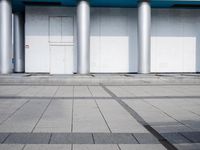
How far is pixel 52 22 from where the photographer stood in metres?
32.1

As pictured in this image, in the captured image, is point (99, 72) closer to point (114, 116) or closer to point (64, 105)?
point (64, 105)

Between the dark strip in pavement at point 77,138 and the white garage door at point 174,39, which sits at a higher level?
the white garage door at point 174,39

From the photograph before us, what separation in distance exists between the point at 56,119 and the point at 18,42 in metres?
27.1

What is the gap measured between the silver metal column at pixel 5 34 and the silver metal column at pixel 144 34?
11680 millimetres

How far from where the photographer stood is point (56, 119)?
916 centimetres

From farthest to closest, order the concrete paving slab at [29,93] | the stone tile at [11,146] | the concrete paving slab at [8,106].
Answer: the concrete paving slab at [29,93] < the concrete paving slab at [8,106] < the stone tile at [11,146]

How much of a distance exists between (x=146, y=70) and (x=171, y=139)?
2200 centimetres

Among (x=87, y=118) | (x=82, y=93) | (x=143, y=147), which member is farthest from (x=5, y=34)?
(x=143, y=147)

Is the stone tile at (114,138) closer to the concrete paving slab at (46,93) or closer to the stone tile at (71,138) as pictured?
the stone tile at (71,138)

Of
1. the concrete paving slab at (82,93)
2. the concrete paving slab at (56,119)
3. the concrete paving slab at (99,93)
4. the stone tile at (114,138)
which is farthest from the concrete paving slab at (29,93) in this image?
the stone tile at (114,138)

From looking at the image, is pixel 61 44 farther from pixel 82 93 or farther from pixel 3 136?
pixel 3 136

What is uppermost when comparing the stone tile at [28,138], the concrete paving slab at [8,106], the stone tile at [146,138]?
the concrete paving slab at [8,106]

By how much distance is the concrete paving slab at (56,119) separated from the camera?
26.1 feet

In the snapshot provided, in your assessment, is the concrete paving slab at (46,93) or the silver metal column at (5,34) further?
the silver metal column at (5,34)
